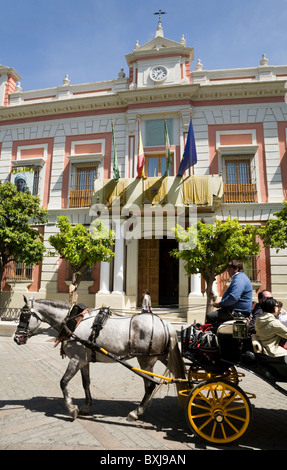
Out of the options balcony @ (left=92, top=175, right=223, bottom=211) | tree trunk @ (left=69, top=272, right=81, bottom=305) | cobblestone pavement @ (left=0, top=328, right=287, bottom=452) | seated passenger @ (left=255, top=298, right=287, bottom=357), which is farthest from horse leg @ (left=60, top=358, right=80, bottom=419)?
balcony @ (left=92, top=175, right=223, bottom=211)

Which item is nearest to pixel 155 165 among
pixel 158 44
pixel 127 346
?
pixel 158 44

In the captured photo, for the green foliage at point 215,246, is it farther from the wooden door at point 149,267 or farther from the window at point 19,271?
the window at point 19,271

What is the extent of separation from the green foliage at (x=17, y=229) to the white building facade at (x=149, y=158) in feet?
7.87

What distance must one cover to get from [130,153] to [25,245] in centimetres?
668

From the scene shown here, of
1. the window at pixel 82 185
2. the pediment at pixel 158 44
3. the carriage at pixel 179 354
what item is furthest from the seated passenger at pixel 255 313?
the pediment at pixel 158 44

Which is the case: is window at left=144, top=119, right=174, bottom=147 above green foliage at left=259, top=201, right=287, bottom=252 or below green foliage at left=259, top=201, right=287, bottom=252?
above

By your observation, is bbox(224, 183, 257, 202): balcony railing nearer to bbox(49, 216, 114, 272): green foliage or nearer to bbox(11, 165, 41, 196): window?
bbox(49, 216, 114, 272): green foliage

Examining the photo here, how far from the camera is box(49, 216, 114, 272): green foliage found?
34.2 feet

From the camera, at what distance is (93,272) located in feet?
47.3

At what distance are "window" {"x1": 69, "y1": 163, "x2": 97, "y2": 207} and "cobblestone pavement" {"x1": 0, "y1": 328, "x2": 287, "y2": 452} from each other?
9917 mm

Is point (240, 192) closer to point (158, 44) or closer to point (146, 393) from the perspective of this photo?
point (158, 44)

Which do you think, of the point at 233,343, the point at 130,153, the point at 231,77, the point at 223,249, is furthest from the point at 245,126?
the point at 233,343

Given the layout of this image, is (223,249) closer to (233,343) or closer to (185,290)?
(185,290)

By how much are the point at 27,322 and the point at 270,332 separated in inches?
132
